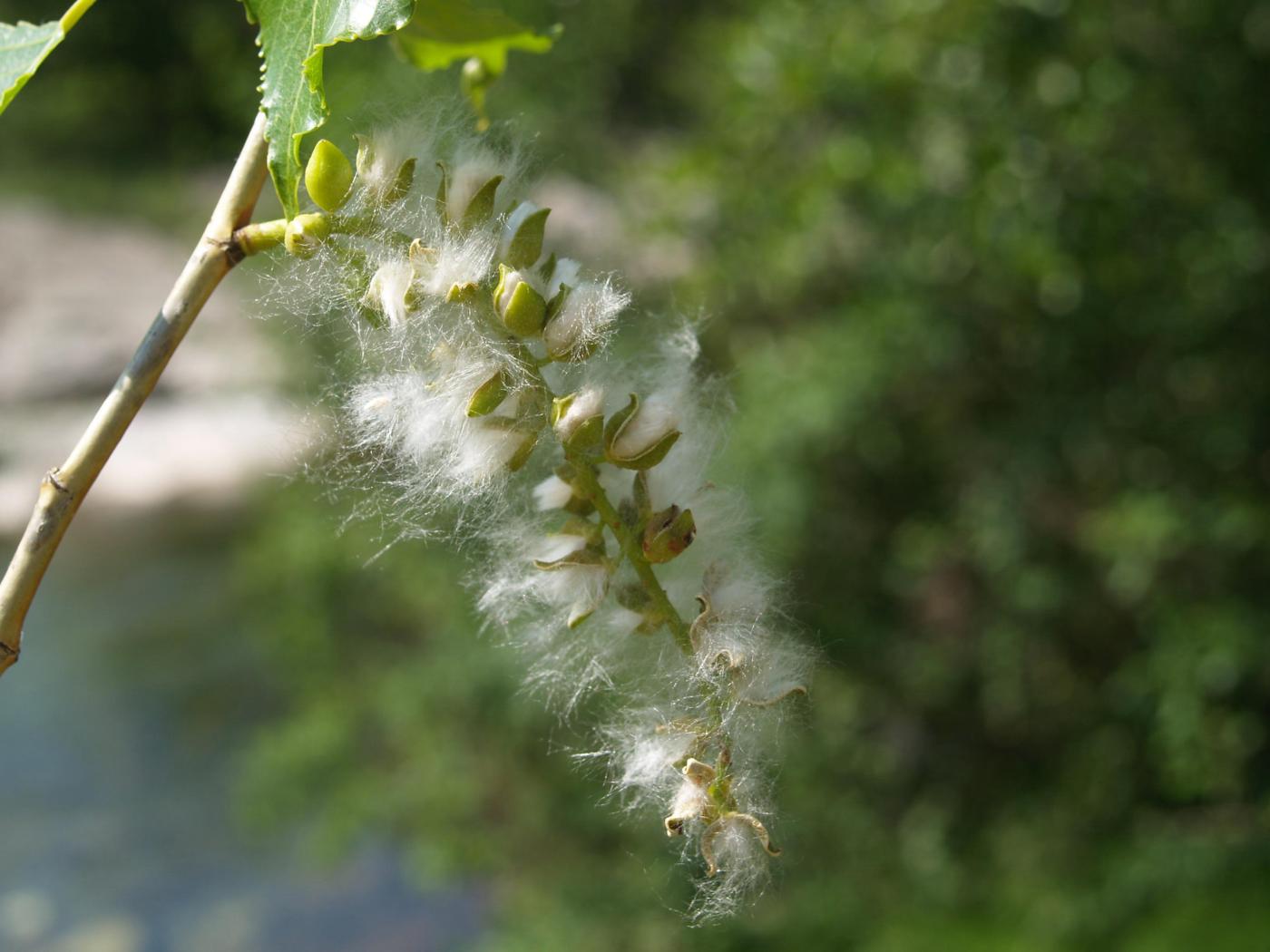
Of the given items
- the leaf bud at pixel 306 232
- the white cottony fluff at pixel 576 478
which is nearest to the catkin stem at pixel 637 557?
the white cottony fluff at pixel 576 478

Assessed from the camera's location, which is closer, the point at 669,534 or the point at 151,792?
the point at 669,534

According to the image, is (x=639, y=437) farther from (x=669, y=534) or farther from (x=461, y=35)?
→ (x=461, y=35)

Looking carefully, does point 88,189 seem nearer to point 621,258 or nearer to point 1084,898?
point 621,258

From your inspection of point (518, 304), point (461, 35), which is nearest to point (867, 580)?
point (461, 35)

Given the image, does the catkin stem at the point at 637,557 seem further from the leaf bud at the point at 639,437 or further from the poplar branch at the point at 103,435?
the poplar branch at the point at 103,435

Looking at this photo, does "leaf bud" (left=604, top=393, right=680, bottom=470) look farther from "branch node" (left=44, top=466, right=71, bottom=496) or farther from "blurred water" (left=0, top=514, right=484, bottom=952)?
"blurred water" (left=0, top=514, right=484, bottom=952)

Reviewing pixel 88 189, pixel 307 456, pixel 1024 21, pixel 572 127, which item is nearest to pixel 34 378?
pixel 88 189

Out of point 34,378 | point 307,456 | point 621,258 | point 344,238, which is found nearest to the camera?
point 344,238
